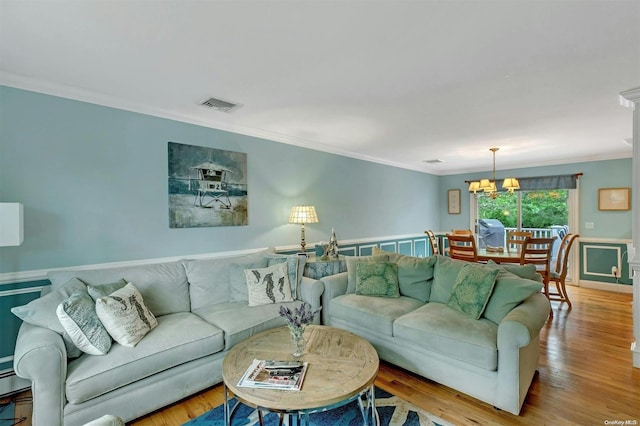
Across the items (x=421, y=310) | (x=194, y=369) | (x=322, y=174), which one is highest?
(x=322, y=174)

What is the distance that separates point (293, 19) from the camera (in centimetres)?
164

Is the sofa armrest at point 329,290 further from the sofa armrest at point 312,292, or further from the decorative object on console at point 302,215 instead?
the decorative object on console at point 302,215

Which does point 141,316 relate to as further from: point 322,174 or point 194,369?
point 322,174

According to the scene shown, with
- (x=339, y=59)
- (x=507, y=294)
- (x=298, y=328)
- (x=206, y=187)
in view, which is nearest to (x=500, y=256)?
(x=507, y=294)

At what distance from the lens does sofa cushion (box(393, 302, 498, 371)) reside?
205 cm

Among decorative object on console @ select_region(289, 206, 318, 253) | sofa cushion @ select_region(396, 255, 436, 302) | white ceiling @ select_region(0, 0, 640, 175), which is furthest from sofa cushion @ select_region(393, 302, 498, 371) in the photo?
white ceiling @ select_region(0, 0, 640, 175)

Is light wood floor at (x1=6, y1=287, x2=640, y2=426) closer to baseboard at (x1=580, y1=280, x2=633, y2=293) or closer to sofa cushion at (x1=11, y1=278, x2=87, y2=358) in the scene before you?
sofa cushion at (x1=11, y1=278, x2=87, y2=358)

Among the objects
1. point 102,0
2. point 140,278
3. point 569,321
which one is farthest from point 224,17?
point 569,321

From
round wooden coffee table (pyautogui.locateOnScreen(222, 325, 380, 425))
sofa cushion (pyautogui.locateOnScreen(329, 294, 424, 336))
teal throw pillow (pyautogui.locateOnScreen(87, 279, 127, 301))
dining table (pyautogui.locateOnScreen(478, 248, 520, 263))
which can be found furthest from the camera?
dining table (pyautogui.locateOnScreen(478, 248, 520, 263))

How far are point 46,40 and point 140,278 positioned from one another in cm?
A: 180

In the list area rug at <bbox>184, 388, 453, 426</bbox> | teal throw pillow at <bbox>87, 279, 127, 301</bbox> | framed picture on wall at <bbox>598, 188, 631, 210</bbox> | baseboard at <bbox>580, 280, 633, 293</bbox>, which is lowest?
area rug at <bbox>184, 388, 453, 426</bbox>

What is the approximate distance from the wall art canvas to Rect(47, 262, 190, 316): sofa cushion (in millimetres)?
546

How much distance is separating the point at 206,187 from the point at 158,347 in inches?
70.0

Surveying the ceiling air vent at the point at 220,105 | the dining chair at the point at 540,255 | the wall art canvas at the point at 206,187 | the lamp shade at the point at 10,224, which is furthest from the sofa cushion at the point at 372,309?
the lamp shade at the point at 10,224
